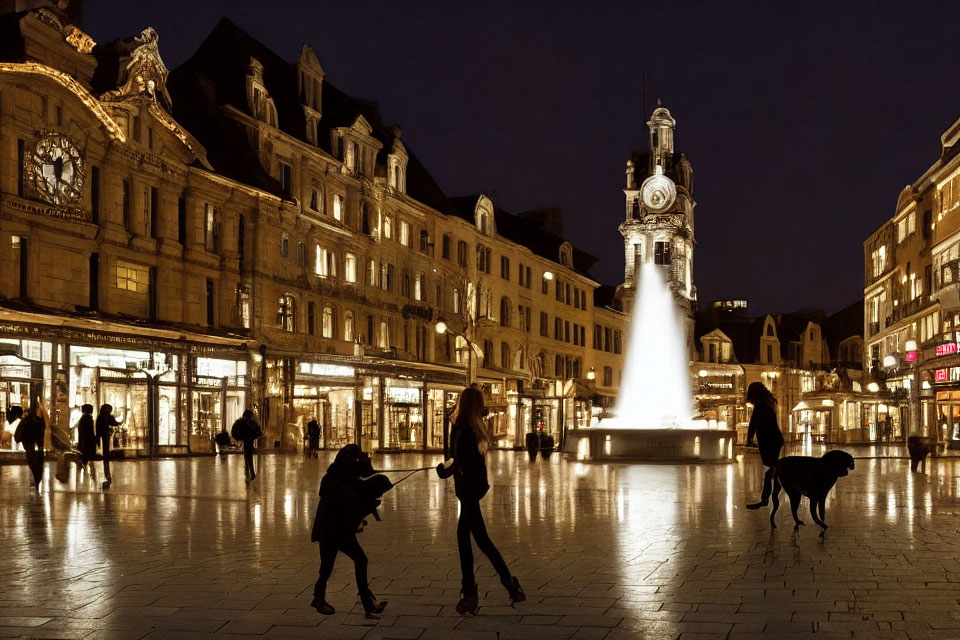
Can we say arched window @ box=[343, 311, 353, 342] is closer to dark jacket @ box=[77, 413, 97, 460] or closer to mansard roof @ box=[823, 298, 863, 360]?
dark jacket @ box=[77, 413, 97, 460]

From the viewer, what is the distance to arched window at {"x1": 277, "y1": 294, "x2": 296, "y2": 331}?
4566 centimetres

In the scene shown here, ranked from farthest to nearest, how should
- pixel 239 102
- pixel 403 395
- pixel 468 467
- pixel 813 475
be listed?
pixel 403 395
pixel 239 102
pixel 813 475
pixel 468 467

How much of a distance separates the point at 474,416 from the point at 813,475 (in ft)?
21.1

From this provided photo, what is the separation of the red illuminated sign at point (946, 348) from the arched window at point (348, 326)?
25.4 m

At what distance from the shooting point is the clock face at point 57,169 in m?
34.1

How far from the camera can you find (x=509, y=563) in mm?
11297

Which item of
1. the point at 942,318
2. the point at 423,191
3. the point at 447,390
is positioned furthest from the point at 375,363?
the point at 942,318

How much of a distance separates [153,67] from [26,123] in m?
6.88

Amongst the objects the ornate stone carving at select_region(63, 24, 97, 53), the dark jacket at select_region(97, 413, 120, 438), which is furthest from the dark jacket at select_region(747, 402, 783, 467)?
the ornate stone carving at select_region(63, 24, 97, 53)

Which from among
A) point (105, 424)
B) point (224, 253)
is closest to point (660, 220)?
point (224, 253)

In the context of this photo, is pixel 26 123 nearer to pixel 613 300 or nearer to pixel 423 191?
pixel 423 191

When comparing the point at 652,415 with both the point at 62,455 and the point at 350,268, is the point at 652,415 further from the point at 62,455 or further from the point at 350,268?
the point at 62,455

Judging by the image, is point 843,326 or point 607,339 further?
point 843,326

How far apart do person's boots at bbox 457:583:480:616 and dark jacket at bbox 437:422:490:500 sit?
2.31 ft
